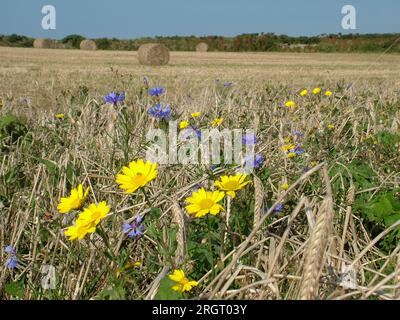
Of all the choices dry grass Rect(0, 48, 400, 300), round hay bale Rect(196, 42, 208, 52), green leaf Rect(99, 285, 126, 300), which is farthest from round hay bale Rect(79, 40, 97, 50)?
green leaf Rect(99, 285, 126, 300)

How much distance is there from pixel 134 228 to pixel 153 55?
53.8ft

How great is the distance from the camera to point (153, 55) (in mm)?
17203

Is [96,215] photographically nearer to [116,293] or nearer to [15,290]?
[116,293]

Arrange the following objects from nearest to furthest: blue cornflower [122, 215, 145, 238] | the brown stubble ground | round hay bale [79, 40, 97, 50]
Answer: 1. blue cornflower [122, 215, 145, 238]
2. the brown stubble ground
3. round hay bale [79, 40, 97, 50]

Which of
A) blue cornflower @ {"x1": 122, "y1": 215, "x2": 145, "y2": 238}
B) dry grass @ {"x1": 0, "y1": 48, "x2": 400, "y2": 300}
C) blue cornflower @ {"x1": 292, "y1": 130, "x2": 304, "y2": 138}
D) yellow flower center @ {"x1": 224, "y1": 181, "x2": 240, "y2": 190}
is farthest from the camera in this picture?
blue cornflower @ {"x1": 292, "y1": 130, "x2": 304, "y2": 138}

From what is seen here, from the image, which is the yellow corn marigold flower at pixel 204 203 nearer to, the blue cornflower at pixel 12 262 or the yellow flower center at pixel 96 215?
the yellow flower center at pixel 96 215

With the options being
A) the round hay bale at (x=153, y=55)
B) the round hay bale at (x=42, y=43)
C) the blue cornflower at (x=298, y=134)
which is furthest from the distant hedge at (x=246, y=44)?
the blue cornflower at (x=298, y=134)

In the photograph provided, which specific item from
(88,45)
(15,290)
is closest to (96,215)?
(15,290)

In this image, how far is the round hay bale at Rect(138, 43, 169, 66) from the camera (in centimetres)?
1720

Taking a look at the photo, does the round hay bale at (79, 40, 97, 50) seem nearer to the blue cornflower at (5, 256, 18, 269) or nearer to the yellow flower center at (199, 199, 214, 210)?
the blue cornflower at (5, 256, 18, 269)

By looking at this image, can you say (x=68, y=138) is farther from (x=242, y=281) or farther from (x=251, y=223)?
(x=242, y=281)

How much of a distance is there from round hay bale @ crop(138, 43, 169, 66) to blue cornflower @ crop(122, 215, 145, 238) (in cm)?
1631

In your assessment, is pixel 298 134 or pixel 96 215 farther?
Answer: pixel 298 134

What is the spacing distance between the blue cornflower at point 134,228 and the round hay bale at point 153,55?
16305 millimetres
